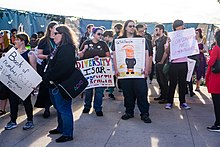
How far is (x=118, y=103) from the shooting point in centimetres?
710

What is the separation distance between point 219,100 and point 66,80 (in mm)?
2500

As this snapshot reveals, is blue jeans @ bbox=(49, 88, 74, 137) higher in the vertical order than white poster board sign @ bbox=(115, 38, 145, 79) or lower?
lower

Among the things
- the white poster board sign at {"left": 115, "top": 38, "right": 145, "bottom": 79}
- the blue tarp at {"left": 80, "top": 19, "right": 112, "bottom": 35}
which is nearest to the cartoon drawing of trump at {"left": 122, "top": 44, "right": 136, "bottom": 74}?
the white poster board sign at {"left": 115, "top": 38, "right": 145, "bottom": 79}

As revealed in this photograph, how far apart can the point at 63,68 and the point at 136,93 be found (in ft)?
5.87

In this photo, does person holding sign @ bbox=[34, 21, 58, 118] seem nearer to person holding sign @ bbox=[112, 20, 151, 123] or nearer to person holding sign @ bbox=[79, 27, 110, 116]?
person holding sign @ bbox=[79, 27, 110, 116]

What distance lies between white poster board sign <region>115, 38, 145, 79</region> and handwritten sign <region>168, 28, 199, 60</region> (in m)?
0.99

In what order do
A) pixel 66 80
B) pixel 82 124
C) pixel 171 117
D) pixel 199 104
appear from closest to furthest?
pixel 66 80 < pixel 82 124 < pixel 171 117 < pixel 199 104

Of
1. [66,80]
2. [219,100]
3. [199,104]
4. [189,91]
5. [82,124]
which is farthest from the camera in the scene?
[189,91]

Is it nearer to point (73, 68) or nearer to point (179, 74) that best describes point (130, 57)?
point (179, 74)

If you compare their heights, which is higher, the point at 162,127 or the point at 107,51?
the point at 107,51

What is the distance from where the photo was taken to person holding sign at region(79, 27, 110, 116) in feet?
19.7

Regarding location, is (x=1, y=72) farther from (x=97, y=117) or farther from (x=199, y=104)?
(x=199, y=104)

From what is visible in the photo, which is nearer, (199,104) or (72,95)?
(72,95)

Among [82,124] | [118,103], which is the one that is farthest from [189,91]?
[82,124]
